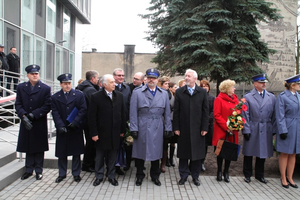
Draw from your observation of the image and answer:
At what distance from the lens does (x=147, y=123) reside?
16.2ft

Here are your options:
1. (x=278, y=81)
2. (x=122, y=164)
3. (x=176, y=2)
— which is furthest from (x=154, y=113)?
(x=278, y=81)

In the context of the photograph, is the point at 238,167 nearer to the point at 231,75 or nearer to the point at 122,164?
the point at 122,164

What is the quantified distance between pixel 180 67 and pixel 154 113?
31.2 ft

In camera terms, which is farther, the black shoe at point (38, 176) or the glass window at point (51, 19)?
the glass window at point (51, 19)

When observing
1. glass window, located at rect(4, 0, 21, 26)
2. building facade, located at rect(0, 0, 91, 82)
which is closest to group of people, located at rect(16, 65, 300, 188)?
building facade, located at rect(0, 0, 91, 82)

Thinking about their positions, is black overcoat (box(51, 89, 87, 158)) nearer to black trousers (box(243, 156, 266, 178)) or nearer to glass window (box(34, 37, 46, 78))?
black trousers (box(243, 156, 266, 178))

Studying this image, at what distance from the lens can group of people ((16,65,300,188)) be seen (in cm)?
492

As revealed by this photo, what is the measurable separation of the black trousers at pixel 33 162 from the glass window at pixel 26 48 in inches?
374

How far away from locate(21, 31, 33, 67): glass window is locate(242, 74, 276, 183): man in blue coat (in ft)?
38.2

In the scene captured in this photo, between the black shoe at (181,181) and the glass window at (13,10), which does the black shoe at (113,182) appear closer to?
the black shoe at (181,181)

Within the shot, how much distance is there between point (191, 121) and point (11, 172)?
3.48m

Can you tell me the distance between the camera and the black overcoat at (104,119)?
4844mm

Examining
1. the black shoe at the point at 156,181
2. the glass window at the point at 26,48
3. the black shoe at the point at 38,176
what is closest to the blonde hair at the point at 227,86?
the black shoe at the point at 156,181

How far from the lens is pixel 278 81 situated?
19281 millimetres
